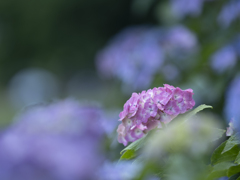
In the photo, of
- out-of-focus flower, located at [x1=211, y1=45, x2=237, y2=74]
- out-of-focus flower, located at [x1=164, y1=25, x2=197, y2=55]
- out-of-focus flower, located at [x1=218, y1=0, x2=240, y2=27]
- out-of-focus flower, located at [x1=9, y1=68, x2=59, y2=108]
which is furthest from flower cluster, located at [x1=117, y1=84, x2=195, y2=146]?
out-of-focus flower, located at [x1=9, y1=68, x2=59, y2=108]

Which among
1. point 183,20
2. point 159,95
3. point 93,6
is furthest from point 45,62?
point 159,95

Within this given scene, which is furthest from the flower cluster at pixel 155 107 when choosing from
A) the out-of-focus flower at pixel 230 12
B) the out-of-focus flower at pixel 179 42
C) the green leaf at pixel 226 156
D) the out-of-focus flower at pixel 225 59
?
the out-of-focus flower at pixel 179 42

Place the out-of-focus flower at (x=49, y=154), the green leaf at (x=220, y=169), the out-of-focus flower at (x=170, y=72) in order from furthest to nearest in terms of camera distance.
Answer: the out-of-focus flower at (x=170, y=72) < the green leaf at (x=220, y=169) < the out-of-focus flower at (x=49, y=154)

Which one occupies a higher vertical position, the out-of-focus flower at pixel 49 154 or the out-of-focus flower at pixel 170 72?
the out-of-focus flower at pixel 170 72

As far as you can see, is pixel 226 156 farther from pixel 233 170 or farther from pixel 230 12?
pixel 230 12

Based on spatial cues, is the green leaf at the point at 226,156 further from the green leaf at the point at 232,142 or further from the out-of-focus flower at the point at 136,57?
the out-of-focus flower at the point at 136,57

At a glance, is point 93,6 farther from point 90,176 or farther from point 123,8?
point 90,176

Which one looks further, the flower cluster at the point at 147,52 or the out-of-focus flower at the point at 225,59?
the flower cluster at the point at 147,52
